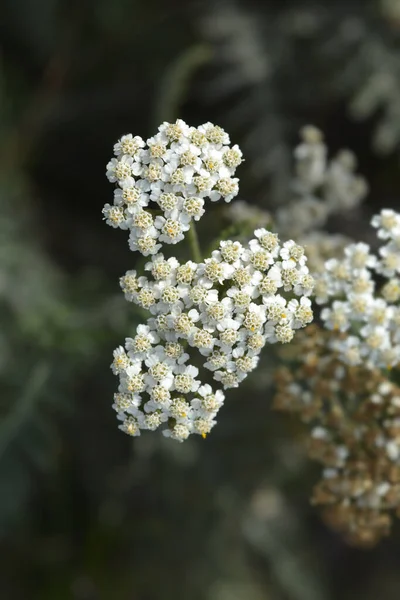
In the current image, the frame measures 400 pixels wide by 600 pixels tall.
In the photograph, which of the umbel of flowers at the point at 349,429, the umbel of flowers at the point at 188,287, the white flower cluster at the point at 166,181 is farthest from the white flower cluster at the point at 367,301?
the white flower cluster at the point at 166,181

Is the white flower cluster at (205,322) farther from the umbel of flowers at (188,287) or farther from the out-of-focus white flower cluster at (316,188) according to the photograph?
the out-of-focus white flower cluster at (316,188)

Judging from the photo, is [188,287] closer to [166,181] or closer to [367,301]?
[166,181]

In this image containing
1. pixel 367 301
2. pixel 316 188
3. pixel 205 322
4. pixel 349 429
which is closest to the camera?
pixel 205 322

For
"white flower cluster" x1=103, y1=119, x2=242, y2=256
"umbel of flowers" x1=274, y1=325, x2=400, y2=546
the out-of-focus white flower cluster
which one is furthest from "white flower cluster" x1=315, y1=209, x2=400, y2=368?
the out-of-focus white flower cluster

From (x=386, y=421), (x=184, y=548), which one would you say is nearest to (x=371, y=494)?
(x=386, y=421)

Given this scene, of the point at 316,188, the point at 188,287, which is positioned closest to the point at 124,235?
the point at 316,188

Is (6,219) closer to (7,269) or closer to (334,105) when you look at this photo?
(7,269)

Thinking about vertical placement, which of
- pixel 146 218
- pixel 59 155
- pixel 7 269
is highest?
pixel 59 155
